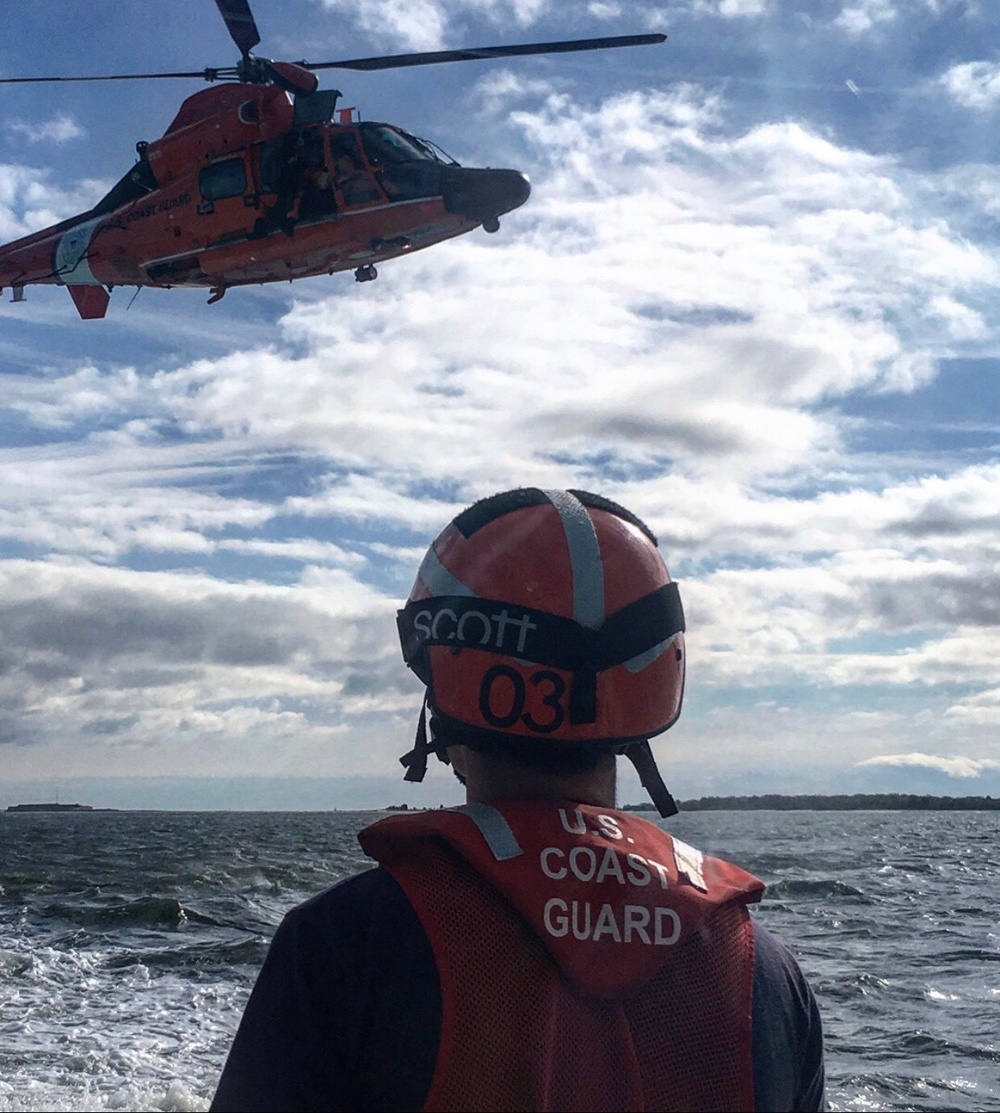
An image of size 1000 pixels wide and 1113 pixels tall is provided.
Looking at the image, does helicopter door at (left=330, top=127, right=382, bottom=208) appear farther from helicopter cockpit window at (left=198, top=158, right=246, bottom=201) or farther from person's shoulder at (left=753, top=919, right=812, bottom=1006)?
person's shoulder at (left=753, top=919, right=812, bottom=1006)

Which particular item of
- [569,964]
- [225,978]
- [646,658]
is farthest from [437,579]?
[225,978]

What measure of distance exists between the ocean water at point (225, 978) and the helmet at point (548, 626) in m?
6.10

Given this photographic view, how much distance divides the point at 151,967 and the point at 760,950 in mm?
11018

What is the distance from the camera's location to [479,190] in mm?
16484

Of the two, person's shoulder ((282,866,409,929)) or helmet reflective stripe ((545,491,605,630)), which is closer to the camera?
person's shoulder ((282,866,409,929))

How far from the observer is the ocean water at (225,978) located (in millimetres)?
7855

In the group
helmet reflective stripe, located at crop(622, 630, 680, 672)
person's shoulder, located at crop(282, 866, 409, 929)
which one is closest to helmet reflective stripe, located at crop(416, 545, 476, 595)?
helmet reflective stripe, located at crop(622, 630, 680, 672)

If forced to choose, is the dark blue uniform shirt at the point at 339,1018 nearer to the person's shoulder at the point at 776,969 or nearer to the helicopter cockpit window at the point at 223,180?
the person's shoulder at the point at 776,969

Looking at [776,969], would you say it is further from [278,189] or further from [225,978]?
[278,189]

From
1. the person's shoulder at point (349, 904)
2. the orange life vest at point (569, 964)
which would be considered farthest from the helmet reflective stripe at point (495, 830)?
the person's shoulder at point (349, 904)

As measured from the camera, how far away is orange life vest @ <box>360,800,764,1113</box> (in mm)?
1903

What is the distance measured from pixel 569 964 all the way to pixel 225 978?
10.3m

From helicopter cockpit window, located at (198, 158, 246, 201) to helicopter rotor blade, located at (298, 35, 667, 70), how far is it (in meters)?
2.27

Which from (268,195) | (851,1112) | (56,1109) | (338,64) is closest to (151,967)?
(56,1109)
